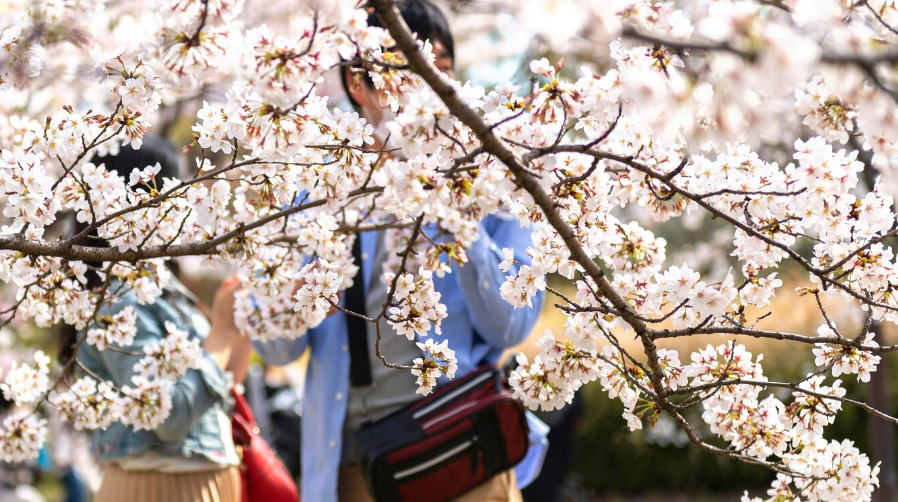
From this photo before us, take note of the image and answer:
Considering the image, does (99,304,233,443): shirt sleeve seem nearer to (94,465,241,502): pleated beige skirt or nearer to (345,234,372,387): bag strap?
(94,465,241,502): pleated beige skirt

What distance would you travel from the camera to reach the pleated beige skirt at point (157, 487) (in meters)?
2.31

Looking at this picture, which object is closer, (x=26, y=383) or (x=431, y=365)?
(x=431, y=365)

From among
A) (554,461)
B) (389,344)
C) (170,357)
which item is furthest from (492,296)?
(554,461)

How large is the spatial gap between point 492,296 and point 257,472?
0.96 meters

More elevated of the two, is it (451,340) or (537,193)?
(451,340)

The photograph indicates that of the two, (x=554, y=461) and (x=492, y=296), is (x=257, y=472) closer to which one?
(x=492, y=296)

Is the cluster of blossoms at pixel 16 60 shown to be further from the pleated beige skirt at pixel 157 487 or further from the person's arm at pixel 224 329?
the pleated beige skirt at pixel 157 487

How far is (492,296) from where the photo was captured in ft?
6.94

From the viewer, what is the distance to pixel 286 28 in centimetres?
654

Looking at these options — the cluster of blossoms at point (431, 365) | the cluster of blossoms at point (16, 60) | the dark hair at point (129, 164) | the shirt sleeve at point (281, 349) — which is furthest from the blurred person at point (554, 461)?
the cluster of blossoms at point (16, 60)

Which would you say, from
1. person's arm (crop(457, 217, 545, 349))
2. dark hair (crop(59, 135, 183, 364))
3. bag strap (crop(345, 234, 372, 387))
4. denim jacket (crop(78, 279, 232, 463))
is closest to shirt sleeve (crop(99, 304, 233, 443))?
denim jacket (crop(78, 279, 232, 463))

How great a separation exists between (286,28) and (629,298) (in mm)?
5412

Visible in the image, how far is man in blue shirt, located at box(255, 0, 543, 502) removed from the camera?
84.9 inches

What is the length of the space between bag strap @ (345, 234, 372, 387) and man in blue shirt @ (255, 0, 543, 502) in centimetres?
1
